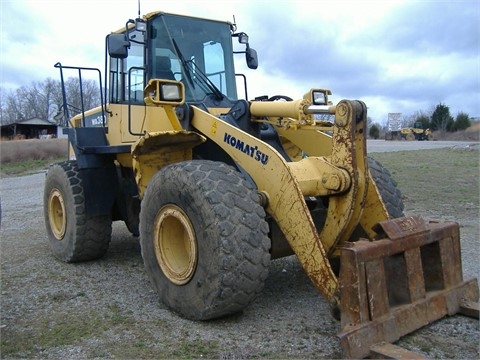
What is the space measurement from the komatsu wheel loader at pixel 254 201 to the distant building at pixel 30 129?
55528 millimetres

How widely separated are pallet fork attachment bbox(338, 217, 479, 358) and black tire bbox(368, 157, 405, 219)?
0.72 m

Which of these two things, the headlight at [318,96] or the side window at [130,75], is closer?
the headlight at [318,96]

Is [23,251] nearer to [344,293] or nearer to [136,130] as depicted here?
[136,130]

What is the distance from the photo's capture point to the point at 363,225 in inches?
181

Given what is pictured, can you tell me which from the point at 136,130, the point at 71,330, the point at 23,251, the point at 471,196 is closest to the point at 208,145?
the point at 136,130

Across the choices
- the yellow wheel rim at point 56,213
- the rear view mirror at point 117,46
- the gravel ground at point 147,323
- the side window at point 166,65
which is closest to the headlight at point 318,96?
the side window at point 166,65

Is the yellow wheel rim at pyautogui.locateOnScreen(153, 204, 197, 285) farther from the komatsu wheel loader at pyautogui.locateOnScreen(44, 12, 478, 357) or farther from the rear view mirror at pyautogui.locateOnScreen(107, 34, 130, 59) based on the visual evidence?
the rear view mirror at pyautogui.locateOnScreen(107, 34, 130, 59)

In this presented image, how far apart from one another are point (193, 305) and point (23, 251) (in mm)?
3983

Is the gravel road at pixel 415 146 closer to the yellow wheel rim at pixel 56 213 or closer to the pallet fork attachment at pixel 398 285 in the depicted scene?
the yellow wheel rim at pixel 56 213

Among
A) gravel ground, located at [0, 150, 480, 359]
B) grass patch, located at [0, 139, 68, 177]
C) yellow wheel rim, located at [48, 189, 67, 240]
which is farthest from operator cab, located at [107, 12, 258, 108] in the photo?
grass patch, located at [0, 139, 68, 177]

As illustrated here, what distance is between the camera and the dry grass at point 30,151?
29.6 meters

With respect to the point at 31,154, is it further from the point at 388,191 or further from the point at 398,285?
the point at 398,285

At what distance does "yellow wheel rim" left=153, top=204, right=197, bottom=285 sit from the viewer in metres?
4.46

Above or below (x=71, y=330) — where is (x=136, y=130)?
above
